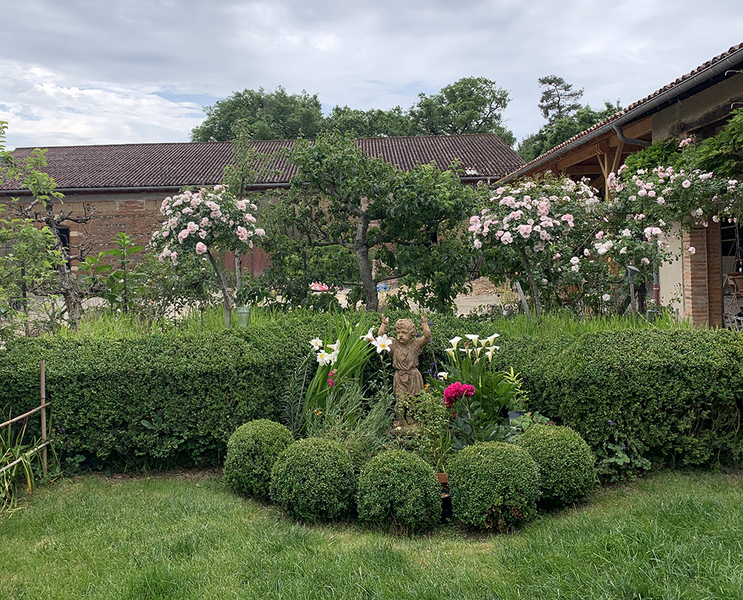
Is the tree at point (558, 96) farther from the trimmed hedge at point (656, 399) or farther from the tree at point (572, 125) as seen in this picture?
the trimmed hedge at point (656, 399)

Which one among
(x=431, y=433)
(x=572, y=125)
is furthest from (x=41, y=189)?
(x=572, y=125)

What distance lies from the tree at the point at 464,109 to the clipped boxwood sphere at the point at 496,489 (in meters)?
30.1

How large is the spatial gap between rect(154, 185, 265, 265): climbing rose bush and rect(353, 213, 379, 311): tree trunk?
124cm

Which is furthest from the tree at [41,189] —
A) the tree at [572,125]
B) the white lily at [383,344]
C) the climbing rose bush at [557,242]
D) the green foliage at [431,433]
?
the tree at [572,125]

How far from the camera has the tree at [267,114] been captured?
3438cm

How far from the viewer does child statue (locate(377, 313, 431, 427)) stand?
456 centimetres

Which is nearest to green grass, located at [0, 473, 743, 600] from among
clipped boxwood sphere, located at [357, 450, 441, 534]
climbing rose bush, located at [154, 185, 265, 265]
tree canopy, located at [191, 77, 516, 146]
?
clipped boxwood sphere, located at [357, 450, 441, 534]

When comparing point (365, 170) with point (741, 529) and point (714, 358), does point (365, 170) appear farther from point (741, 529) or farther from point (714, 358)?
point (741, 529)

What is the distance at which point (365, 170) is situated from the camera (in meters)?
6.08

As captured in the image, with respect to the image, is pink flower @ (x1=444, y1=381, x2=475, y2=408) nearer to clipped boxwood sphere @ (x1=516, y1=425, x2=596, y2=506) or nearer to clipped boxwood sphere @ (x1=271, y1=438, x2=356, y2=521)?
clipped boxwood sphere @ (x1=516, y1=425, x2=596, y2=506)

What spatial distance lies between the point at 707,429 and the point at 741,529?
1.11m

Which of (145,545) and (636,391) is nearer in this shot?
(145,545)

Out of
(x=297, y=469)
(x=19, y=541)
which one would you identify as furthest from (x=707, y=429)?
(x=19, y=541)

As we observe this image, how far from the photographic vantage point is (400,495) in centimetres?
331
